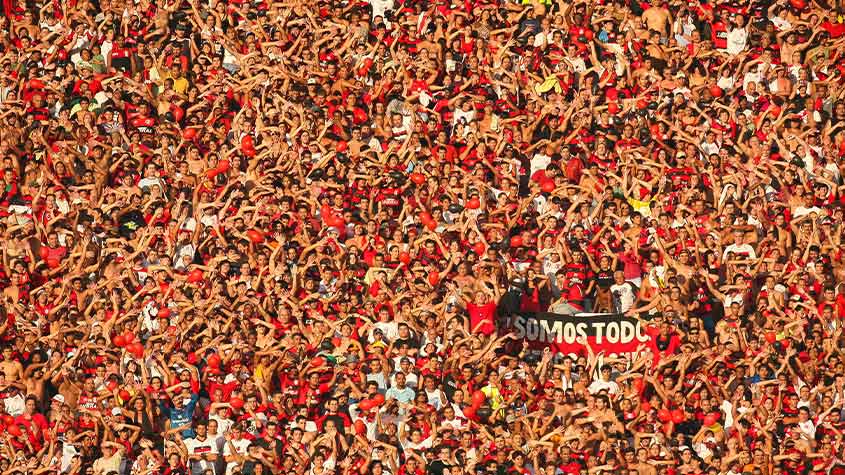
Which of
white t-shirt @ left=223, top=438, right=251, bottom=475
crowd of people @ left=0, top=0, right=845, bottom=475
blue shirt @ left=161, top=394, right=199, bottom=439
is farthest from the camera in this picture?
blue shirt @ left=161, top=394, right=199, bottom=439

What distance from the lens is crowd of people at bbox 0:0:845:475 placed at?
34.8 metres

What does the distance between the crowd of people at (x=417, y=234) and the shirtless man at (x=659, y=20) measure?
0.17 feet

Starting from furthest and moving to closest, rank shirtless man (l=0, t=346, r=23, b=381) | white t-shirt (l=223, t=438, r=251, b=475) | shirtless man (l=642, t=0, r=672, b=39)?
shirtless man (l=642, t=0, r=672, b=39), shirtless man (l=0, t=346, r=23, b=381), white t-shirt (l=223, t=438, r=251, b=475)

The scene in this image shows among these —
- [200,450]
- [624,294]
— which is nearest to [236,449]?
[200,450]

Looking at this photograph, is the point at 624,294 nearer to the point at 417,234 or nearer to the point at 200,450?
the point at 417,234

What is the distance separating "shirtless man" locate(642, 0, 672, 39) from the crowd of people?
0.05 metres

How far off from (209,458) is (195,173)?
582 centimetres

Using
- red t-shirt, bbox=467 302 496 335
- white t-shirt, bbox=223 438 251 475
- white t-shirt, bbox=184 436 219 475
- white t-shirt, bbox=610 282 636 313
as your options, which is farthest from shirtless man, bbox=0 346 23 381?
white t-shirt, bbox=610 282 636 313

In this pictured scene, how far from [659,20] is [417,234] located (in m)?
6.17

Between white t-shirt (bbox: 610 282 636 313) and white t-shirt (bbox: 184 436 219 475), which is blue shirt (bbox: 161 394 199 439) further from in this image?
white t-shirt (bbox: 610 282 636 313)

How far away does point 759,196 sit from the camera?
124ft

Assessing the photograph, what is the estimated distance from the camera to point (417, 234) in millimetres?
37375

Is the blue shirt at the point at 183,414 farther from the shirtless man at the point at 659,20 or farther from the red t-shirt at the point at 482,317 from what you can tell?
the shirtless man at the point at 659,20

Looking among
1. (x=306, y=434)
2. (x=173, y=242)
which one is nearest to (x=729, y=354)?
(x=306, y=434)
